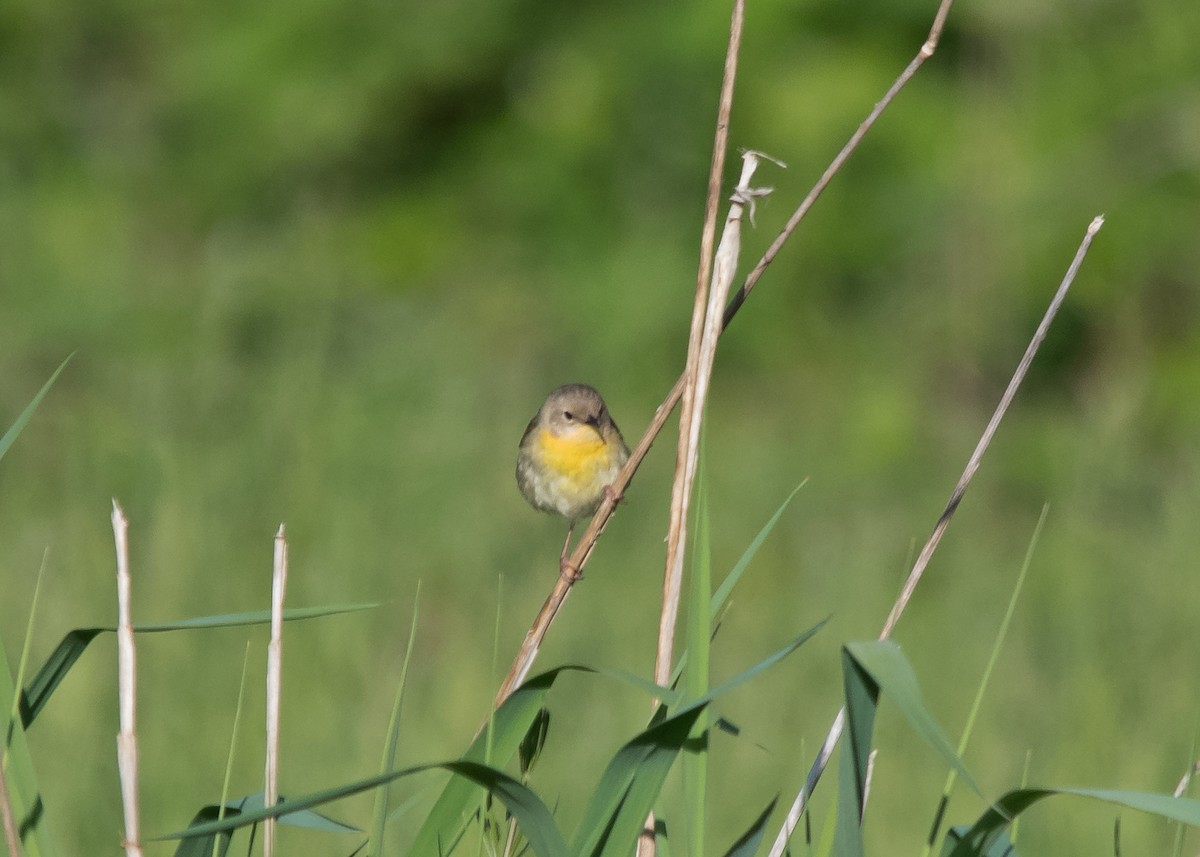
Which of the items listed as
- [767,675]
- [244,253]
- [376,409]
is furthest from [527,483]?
[244,253]

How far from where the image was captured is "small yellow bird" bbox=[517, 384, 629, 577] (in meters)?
3.94

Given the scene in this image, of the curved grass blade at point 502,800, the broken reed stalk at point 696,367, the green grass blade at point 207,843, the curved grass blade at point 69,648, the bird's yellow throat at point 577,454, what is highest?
the broken reed stalk at point 696,367

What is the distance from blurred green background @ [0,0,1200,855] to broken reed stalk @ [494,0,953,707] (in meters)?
2.00

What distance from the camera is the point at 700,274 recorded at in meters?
2.01

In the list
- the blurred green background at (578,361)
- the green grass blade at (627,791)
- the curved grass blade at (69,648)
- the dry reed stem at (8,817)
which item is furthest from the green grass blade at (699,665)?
the blurred green background at (578,361)

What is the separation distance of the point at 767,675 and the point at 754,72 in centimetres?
453

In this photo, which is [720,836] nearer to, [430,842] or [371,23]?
[430,842]

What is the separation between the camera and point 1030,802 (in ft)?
5.42

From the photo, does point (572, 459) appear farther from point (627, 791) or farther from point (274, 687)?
point (627, 791)

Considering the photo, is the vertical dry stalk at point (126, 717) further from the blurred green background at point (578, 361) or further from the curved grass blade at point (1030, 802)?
the blurred green background at point (578, 361)

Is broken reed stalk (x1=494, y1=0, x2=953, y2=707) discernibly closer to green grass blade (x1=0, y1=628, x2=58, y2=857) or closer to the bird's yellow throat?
green grass blade (x1=0, y1=628, x2=58, y2=857)

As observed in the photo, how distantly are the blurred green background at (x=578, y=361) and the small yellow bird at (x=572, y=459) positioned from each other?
91 cm

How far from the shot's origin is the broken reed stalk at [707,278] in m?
1.92

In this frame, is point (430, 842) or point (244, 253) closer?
point (430, 842)
